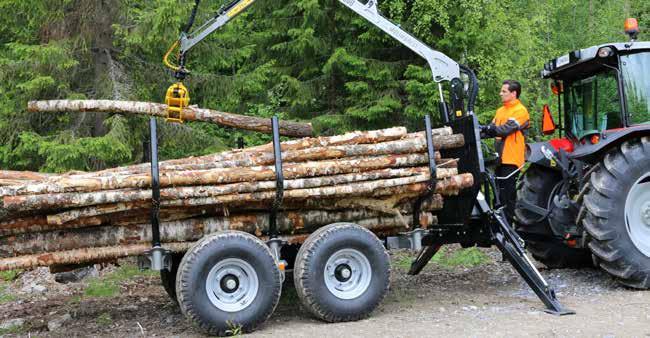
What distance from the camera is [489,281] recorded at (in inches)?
374

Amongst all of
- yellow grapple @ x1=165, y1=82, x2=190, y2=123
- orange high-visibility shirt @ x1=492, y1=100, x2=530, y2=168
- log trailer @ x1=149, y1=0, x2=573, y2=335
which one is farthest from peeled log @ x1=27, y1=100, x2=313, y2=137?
orange high-visibility shirt @ x1=492, y1=100, x2=530, y2=168

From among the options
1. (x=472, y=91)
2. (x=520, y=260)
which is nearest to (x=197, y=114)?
(x=472, y=91)

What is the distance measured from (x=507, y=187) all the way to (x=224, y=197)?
11.7 ft

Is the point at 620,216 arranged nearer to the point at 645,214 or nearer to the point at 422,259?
the point at 645,214

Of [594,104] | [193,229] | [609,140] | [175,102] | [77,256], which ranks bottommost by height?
[77,256]

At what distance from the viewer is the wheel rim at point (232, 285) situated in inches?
269

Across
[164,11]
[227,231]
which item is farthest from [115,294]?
[164,11]

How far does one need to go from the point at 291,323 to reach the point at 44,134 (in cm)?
660

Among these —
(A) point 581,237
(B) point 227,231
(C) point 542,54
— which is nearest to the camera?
(B) point 227,231

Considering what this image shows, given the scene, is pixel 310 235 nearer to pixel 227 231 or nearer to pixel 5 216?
pixel 227 231

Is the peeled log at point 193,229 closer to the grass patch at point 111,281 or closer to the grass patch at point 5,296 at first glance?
the grass patch at point 111,281

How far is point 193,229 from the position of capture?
7.11 meters

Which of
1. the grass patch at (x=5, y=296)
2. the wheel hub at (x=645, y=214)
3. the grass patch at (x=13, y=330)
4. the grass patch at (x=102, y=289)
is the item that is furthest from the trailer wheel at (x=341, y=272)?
the grass patch at (x=5, y=296)

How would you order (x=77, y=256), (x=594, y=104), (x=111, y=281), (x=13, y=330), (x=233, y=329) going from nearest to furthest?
(x=77, y=256)
(x=233, y=329)
(x=13, y=330)
(x=594, y=104)
(x=111, y=281)
